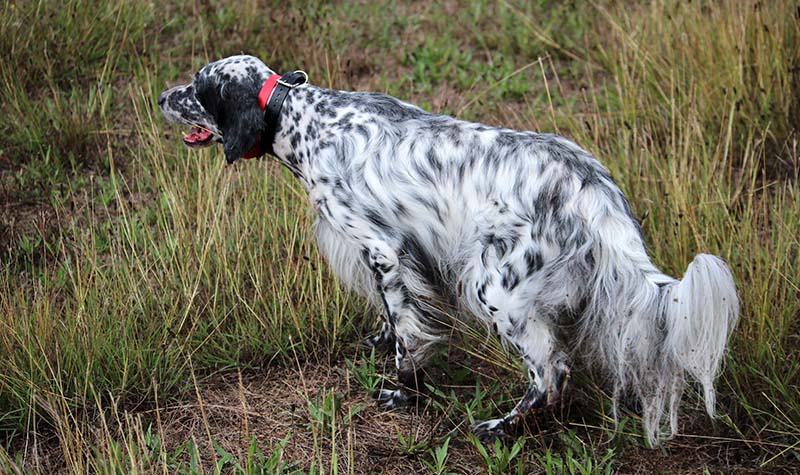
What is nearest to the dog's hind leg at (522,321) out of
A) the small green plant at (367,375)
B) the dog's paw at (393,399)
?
the dog's paw at (393,399)

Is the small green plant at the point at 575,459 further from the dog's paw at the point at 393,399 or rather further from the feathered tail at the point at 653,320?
the dog's paw at the point at 393,399

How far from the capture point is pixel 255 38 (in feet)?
20.6

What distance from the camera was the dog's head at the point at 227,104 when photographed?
3703 mm

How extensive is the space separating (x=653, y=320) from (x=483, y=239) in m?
0.65

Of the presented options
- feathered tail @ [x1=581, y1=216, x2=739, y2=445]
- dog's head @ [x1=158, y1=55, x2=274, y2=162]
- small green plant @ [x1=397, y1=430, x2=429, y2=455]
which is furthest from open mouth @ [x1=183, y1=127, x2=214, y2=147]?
feathered tail @ [x1=581, y1=216, x2=739, y2=445]

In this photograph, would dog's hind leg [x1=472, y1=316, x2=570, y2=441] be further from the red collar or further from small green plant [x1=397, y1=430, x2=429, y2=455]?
the red collar

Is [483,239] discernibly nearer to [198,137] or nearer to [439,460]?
[439,460]

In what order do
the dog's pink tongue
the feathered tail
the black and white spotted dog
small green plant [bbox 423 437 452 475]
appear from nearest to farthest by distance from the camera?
the feathered tail → the black and white spotted dog → small green plant [bbox 423 437 452 475] → the dog's pink tongue

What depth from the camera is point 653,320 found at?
122 inches

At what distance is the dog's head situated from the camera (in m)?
3.70

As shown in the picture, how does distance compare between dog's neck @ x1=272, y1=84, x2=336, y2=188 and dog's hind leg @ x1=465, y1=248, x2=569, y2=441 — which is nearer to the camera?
dog's hind leg @ x1=465, y1=248, x2=569, y2=441

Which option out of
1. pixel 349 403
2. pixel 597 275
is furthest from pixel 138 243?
pixel 597 275

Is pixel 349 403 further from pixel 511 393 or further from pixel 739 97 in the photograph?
pixel 739 97

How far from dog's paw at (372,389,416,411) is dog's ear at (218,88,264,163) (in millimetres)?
1130
